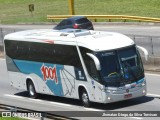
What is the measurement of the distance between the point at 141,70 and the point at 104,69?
1.57 meters

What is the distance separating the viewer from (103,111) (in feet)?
64.3

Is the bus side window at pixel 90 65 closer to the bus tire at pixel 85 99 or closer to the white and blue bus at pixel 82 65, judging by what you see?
the white and blue bus at pixel 82 65

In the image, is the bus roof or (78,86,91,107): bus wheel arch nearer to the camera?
the bus roof

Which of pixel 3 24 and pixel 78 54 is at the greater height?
pixel 78 54

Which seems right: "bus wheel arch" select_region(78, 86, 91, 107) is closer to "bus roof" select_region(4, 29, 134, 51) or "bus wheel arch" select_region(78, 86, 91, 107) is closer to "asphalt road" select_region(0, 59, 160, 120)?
"asphalt road" select_region(0, 59, 160, 120)

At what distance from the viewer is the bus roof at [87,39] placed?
2025 cm

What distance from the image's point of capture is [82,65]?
20.6 metres

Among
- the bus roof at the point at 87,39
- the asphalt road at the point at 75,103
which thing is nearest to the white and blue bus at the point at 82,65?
the bus roof at the point at 87,39

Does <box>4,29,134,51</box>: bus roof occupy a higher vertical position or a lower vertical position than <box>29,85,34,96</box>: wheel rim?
higher

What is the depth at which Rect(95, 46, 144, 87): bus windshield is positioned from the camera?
1986cm

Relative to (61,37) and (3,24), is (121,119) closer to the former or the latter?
(61,37)

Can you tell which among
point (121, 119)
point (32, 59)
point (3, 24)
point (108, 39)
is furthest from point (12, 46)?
point (3, 24)

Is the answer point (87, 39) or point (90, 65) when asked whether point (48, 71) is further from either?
point (90, 65)

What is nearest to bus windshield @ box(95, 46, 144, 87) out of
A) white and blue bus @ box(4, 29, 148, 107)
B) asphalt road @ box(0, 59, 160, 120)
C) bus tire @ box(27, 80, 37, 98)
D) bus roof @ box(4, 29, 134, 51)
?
white and blue bus @ box(4, 29, 148, 107)
